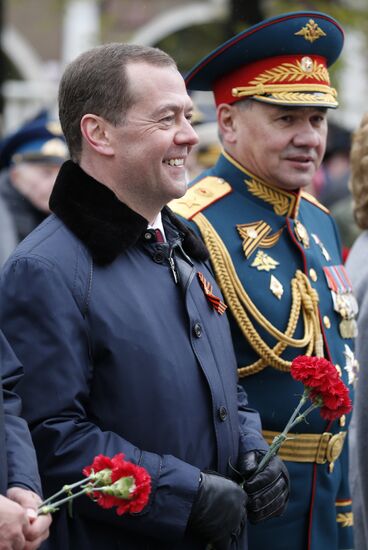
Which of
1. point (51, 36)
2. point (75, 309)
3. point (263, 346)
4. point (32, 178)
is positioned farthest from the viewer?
point (51, 36)

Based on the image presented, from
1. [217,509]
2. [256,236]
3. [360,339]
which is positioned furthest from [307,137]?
[217,509]

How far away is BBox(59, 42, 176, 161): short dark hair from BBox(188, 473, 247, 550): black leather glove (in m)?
0.99

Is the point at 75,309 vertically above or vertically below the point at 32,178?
above

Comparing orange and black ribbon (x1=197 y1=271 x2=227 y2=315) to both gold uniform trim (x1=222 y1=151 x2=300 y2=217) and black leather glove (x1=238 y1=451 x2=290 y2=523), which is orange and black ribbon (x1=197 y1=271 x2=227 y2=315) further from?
gold uniform trim (x1=222 y1=151 x2=300 y2=217)

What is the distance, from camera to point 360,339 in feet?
15.3

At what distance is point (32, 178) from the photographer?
7.99m

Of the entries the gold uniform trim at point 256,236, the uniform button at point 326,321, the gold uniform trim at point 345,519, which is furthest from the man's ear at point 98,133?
the gold uniform trim at point 345,519

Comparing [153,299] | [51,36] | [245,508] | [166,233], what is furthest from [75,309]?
[51,36]

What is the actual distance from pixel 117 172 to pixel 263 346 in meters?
0.91

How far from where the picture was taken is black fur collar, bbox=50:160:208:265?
344 centimetres

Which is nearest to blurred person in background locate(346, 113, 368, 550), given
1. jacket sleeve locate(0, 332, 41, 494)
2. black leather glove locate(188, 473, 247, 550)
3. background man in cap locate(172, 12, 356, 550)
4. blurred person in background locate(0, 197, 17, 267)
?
background man in cap locate(172, 12, 356, 550)

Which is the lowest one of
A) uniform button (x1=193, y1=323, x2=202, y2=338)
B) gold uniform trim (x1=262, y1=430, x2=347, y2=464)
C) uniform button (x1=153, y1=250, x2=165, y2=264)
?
gold uniform trim (x1=262, y1=430, x2=347, y2=464)

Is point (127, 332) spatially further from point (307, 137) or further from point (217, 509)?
point (307, 137)

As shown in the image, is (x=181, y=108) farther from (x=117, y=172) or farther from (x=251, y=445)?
(x=251, y=445)
